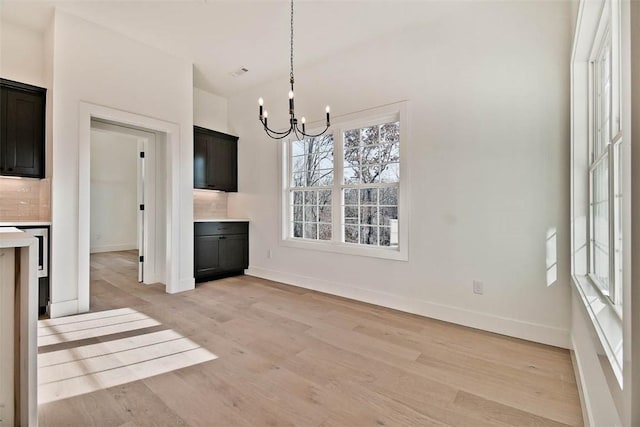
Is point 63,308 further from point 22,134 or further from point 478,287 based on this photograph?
point 478,287

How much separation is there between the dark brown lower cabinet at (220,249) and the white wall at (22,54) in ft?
8.12

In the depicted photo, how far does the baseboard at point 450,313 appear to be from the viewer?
98.0 inches

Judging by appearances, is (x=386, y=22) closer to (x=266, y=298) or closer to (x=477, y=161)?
(x=477, y=161)

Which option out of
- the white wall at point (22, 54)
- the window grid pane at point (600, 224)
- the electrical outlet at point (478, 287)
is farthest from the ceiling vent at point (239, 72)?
the window grid pane at point (600, 224)

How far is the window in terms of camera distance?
1.33 metres

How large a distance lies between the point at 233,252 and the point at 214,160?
4.95 feet

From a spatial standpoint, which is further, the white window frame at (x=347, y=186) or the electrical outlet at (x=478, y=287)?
the white window frame at (x=347, y=186)

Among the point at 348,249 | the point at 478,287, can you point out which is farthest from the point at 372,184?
the point at 478,287

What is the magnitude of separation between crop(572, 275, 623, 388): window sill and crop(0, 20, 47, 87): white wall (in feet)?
16.8

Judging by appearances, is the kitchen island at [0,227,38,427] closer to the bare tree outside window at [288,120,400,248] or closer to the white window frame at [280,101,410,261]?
the white window frame at [280,101,410,261]

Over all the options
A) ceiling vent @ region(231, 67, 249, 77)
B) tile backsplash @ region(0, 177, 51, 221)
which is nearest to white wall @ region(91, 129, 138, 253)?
tile backsplash @ region(0, 177, 51, 221)

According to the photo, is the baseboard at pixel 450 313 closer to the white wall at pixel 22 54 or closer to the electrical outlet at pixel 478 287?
the electrical outlet at pixel 478 287

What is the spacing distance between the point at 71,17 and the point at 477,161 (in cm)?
440

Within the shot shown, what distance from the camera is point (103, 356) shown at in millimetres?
2211
